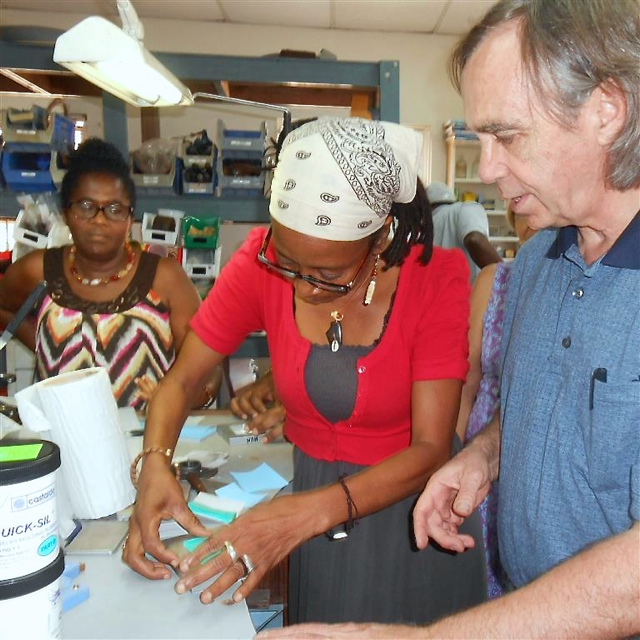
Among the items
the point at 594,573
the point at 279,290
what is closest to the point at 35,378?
the point at 279,290

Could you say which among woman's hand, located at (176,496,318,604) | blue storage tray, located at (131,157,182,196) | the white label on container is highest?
blue storage tray, located at (131,157,182,196)

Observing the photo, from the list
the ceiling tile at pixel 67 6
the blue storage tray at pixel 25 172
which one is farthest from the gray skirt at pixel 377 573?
the ceiling tile at pixel 67 6

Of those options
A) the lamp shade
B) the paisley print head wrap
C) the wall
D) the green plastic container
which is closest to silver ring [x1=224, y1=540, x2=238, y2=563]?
the paisley print head wrap

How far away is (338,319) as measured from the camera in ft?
4.30

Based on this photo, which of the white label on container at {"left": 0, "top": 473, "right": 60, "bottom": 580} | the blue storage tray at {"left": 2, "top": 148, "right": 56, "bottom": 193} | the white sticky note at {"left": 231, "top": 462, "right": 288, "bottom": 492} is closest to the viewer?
the white label on container at {"left": 0, "top": 473, "right": 60, "bottom": 580}

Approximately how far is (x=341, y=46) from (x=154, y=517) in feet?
17.0

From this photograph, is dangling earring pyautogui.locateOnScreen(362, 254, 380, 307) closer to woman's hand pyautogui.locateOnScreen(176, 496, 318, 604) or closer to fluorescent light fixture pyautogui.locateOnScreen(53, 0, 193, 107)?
woman's hand pyautogui.locateOnScreen(176, 496, 318, 604)

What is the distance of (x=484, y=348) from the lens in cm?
152

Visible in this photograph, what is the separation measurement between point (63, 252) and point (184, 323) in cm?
55

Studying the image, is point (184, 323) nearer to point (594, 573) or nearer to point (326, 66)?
point (326, 66)

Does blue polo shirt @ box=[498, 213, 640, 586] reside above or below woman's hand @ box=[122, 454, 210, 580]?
above

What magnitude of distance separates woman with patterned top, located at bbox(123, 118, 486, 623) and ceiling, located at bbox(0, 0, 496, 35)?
4.19m

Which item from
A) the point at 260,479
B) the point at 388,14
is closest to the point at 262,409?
the point at 260,479

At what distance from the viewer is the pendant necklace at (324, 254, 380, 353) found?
1.27 m
